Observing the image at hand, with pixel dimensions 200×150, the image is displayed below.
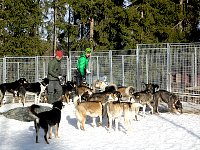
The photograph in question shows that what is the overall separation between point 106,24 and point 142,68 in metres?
9.99

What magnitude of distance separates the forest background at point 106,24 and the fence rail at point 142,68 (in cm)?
649

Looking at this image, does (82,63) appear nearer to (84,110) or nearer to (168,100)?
(168,100)

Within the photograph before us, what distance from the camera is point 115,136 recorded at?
29.2 feet

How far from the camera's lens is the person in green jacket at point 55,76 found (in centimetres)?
1219

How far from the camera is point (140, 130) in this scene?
9586 millimetres

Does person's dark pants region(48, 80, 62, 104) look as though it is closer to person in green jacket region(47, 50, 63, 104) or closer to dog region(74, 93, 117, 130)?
person in green jacket region(47, 50, 63, 104)

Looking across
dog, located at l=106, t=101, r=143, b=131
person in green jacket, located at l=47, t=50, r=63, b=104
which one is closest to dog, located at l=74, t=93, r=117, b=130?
dog, located at l=106, t=101, r=143, b=131

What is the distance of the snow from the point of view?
7895 mm

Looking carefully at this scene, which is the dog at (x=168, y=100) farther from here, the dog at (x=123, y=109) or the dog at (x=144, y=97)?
the dog at (x=123, y=109)

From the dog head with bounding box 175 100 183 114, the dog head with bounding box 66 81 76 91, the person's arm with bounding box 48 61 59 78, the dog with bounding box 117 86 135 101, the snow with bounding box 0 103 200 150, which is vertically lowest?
the snow with bounding box 0 103 200 150

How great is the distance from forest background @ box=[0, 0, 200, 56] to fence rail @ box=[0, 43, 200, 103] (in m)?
6.49

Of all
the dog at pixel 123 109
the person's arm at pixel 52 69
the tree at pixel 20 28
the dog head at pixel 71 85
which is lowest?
the dog at pixel 123 109

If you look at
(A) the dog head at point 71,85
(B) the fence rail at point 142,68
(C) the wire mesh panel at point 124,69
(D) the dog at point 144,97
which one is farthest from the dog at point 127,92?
(C) the wire mesh panel at point 124,69

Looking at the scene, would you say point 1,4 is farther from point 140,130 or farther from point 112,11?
point 140,130
